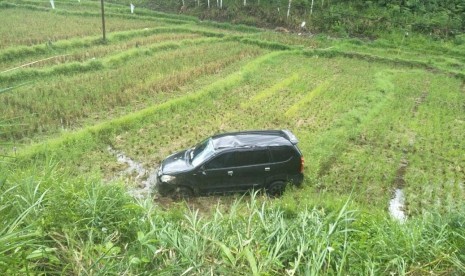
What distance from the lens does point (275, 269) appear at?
3443 millimetres

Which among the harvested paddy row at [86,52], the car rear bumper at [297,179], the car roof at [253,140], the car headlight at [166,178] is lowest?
the car rear bumper at [297,179]

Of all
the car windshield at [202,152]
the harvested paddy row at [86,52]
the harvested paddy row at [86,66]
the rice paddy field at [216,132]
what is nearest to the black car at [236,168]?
the car windshield at [202,152]

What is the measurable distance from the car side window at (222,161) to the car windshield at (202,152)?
0.63ft

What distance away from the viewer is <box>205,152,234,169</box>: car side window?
982cm

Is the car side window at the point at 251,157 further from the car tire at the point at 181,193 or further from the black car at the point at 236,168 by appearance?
the car tire at the point at 181,193

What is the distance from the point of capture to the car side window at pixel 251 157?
994 centimetres

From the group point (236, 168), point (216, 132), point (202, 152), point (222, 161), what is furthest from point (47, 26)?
point (236, 168)

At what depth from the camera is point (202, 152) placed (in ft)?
33.7

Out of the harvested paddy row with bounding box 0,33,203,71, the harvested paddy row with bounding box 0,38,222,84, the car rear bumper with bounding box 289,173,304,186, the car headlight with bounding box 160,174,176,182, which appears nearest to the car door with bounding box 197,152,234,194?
the car headlight with bounding box 160,174,176,182

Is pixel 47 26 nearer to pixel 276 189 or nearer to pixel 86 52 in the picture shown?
pixel 86 52

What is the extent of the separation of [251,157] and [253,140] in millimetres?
481

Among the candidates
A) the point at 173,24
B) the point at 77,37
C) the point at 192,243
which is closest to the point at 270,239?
the point at 192,243

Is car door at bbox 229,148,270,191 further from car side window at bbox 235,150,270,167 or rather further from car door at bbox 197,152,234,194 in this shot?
car door at bbox 197,152,234,194

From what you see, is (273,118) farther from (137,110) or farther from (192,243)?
(192,243)
